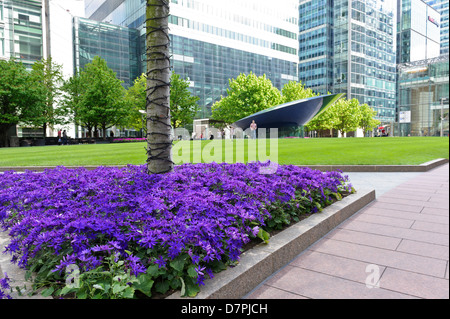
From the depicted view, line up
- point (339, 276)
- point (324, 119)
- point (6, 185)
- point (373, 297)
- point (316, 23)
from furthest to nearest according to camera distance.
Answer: point (316, 23), point (324, 119), point (6, 185), point (339, 276), point (373, 297)

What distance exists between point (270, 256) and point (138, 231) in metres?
1.22

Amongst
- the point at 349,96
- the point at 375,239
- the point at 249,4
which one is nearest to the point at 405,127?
the point at 349,96

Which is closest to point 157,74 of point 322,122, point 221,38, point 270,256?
point 270,256

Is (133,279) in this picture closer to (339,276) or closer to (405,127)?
(339,276)

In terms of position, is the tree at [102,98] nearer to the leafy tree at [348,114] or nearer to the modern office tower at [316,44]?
the leafy tree at [348,114]

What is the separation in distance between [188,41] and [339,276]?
68.9 m

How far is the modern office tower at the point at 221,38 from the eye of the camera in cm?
6588

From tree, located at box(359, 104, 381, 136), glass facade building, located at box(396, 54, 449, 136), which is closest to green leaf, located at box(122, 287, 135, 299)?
glass facade building, located at box(396, 54, 449, 136)

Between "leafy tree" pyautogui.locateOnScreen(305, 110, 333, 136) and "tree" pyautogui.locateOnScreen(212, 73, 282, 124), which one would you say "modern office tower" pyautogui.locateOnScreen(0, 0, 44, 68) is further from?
"leafy tree" pyautogui.locateOnScreen(305, 110, 333, 136)

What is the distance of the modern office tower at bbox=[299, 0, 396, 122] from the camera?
87.9m

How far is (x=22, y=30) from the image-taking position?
4503 cm

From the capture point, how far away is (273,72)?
84188mm

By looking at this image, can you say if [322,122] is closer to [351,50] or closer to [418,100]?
[418,100]

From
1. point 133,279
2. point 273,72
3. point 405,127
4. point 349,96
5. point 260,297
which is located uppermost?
point 273,72
